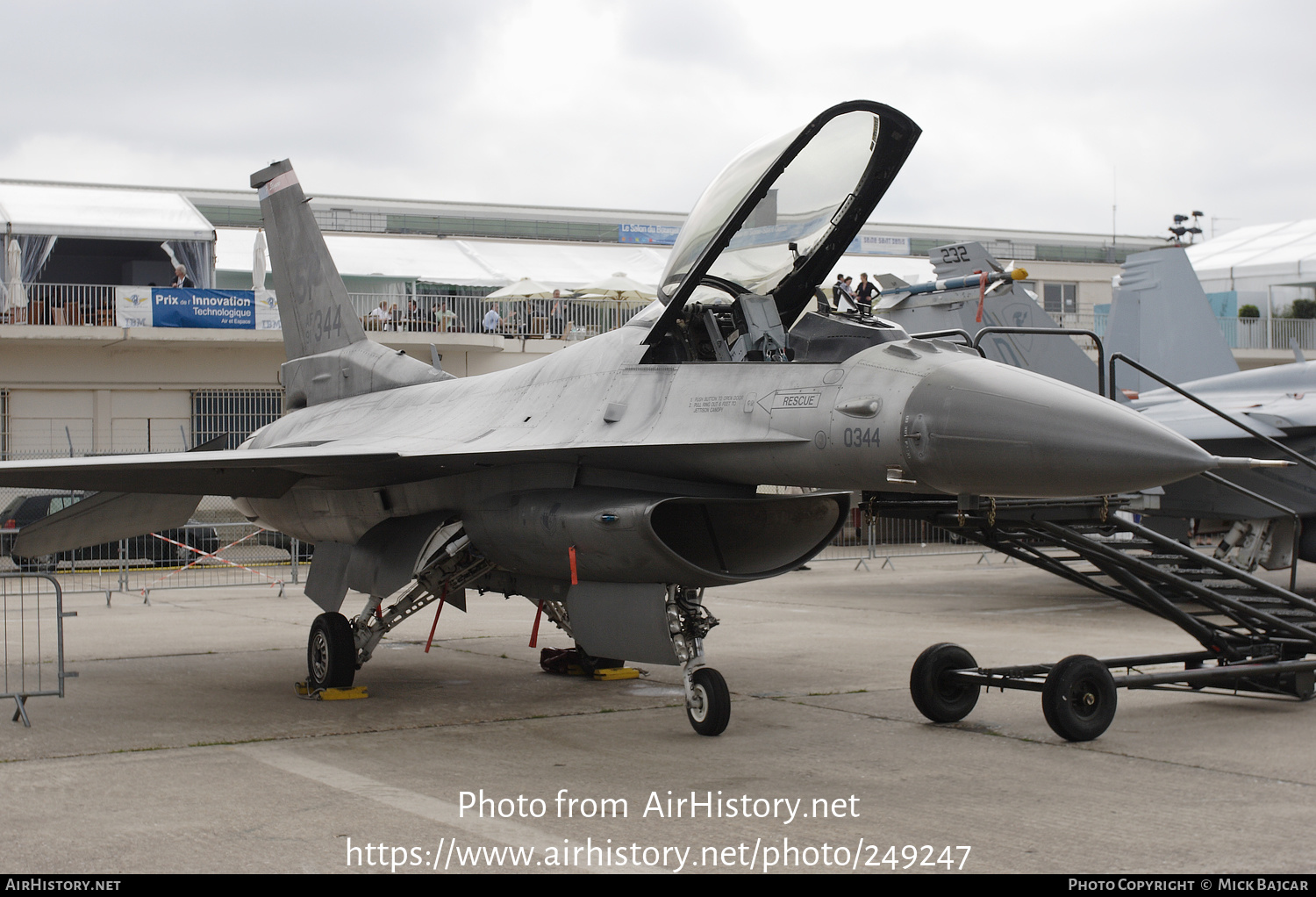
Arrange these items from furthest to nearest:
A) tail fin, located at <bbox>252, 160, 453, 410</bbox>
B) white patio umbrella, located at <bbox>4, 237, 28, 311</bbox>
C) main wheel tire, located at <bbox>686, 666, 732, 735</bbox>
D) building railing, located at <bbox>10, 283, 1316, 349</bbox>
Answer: building railing, located at <bbox>10, 283, 1316, 349</bbox>
white patio umbrella, located at <bbox>4, 237, 28, 311</bbox>
tail fin, located at <bbox>252, 160, 453, 410</bbox>
main wheel tire, located at <bbox>686, 666, 732, 735</bbox>

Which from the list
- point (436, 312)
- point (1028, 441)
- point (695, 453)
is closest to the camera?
point (1028, 441)

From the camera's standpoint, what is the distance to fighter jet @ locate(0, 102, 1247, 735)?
562 centimetres

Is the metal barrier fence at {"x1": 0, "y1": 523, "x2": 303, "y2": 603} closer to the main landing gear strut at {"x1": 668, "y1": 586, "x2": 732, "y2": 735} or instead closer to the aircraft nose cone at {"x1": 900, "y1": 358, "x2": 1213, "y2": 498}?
the main landing gear strut at {"x1": 668, "y1": 586, "x2": 732, "y2": 735}

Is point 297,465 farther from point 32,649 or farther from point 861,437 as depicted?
point 32,649

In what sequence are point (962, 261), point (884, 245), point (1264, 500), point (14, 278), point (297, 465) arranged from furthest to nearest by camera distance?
point (884, 245)
point (14, 278)
point (962, 261)
point (1264, 500)
point (297, 465)

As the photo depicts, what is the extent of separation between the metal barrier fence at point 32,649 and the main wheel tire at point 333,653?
5.34 ft

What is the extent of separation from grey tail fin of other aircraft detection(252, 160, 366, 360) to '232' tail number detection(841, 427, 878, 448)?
6.03m

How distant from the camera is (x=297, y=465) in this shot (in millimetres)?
7582

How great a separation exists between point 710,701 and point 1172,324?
1232 cm

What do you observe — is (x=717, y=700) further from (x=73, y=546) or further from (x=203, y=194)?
(x=203, y=194)

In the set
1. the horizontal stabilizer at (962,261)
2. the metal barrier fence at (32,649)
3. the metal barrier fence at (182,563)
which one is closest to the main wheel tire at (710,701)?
the metal barrier fence at (32,649)

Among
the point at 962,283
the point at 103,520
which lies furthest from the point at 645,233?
the point at 103,520

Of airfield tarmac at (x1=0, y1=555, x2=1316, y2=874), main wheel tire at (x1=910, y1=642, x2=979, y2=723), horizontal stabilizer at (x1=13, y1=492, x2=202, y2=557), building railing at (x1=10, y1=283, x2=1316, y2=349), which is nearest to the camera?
airfield tarmac at (x1=0, y1=555, x2=1316, y2=874)

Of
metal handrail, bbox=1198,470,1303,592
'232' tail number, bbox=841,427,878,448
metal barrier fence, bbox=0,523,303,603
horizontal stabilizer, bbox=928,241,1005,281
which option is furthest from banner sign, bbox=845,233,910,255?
'232' tail number, bbox=841,427,878,448
